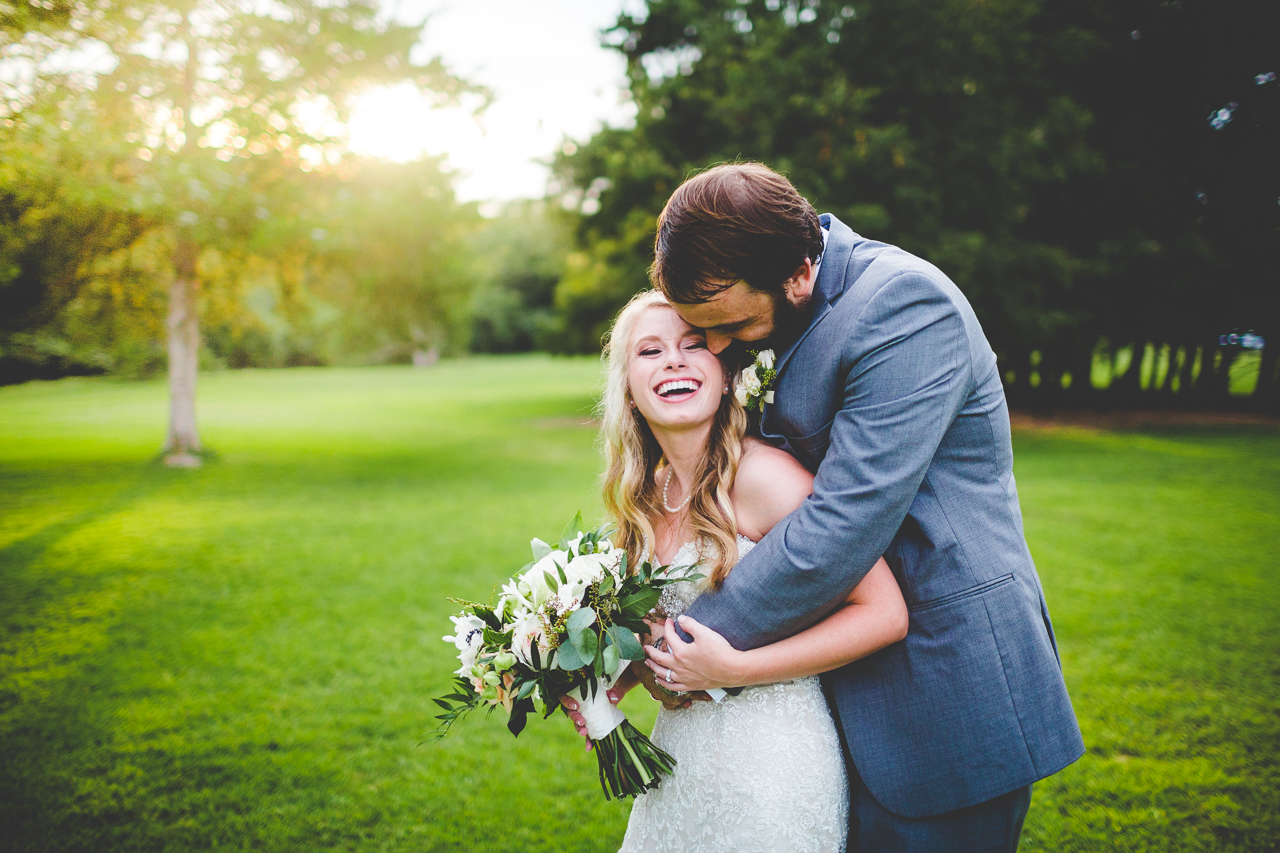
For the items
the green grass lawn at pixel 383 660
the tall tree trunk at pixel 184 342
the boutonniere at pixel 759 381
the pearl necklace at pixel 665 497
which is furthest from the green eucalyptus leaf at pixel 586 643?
the tall tree trunk at pixel 184 342

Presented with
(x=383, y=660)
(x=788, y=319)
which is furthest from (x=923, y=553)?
(x=383, y=660)

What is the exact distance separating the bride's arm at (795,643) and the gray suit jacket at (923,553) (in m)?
0.04

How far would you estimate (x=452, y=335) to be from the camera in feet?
67.9

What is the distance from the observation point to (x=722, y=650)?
183 cm

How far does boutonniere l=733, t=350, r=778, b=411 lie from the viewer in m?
2.03

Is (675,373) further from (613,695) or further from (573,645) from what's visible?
(613,695)

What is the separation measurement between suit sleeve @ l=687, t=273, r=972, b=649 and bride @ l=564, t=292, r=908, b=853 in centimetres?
13

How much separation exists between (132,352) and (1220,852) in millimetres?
19709

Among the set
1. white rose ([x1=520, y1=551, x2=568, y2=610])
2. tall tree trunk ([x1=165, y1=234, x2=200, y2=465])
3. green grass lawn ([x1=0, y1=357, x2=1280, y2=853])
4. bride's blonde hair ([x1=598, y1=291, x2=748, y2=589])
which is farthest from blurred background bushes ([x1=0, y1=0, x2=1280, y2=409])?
white rose ([x1=520, y1=551, x2=568, y2=610])

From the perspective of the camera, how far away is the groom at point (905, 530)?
167 cm

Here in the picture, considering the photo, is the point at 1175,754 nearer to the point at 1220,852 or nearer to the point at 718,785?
the point at 1220,852

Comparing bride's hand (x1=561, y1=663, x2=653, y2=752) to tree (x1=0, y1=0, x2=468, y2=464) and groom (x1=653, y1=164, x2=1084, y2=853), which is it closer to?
groom (x1=653, y1=164, x2=1084, y2=853)

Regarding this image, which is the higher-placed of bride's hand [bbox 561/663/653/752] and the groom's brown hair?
the groom's brown hair

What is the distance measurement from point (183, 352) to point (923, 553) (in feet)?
54.1
